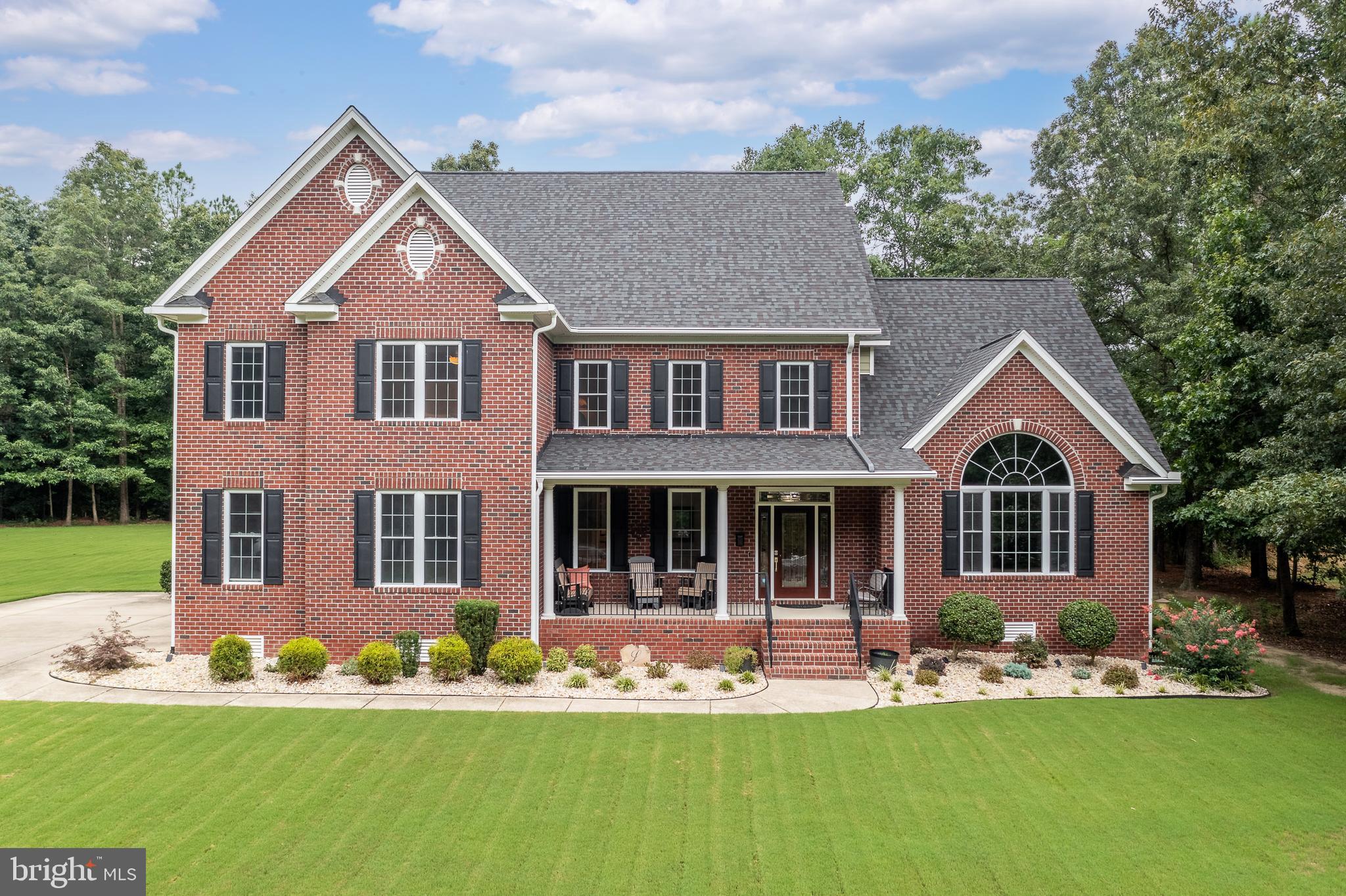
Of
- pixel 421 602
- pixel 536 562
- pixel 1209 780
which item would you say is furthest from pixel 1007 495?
pixel 421 602

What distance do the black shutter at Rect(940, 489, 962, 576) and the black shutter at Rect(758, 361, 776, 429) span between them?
12.8ft

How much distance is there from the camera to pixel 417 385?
14.8 metres

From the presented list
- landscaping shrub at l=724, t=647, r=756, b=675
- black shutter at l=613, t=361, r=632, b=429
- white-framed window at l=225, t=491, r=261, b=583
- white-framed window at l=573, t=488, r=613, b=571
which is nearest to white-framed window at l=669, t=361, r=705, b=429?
black shutter at l=613, t=361, r=632, b=429

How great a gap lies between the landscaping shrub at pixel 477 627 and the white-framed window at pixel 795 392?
7.29 m

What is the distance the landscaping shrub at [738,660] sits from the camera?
1436 centimetres

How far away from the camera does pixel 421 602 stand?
48.0ft

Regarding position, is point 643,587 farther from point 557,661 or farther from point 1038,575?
point 1038,575

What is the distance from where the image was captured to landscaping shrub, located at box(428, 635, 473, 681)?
13.6 meters

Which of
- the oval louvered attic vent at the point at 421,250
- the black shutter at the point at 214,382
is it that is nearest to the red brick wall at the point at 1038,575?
the oval louvered attic vent at the point at 421,250

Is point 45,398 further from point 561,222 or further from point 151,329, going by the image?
point 561,222

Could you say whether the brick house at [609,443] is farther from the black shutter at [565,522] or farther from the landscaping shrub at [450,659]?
the landscaping shrub at [450,659]

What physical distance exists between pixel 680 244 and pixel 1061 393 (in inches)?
357

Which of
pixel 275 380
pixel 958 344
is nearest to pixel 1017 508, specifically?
pixel 958 344

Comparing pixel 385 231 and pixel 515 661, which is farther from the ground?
pixel 385 231
